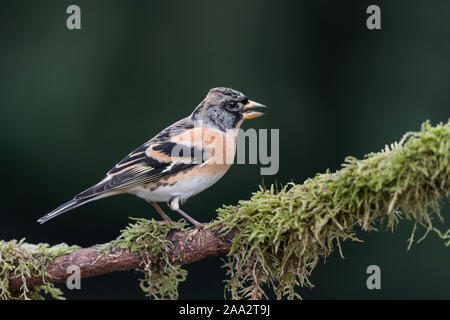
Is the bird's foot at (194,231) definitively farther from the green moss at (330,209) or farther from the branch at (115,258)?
the green moss at (330,209)

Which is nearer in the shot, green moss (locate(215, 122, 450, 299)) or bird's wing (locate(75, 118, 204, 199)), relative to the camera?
green moss (locate(215, 122, 450, 299))

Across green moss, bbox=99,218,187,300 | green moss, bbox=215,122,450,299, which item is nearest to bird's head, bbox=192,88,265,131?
green moss, bbox=99,218,187,300

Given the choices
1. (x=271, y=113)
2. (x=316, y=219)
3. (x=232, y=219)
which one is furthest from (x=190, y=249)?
(x=271, y=113)

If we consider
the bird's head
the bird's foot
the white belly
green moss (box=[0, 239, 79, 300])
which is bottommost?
green moss (box=[0, 239, 79, 300])

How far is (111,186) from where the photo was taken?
3113mm

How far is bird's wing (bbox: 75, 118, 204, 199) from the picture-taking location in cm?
314

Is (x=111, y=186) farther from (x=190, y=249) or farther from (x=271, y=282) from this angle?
(x=271, y=282)

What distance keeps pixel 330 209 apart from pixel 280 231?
263 millimetres

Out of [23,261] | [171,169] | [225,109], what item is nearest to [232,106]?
[225,109]

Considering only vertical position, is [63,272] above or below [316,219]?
below

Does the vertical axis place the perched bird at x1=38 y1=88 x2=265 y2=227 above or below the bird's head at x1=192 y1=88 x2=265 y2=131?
below

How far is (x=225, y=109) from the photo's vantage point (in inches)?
142

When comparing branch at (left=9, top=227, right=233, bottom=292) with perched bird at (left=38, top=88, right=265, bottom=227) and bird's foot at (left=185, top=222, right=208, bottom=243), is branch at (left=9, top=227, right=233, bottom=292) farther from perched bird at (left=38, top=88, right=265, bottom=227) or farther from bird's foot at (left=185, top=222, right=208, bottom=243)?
A: perched bird at (left=38, top=88, right=265, bottom=227)

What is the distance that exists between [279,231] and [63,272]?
1.18 metres
